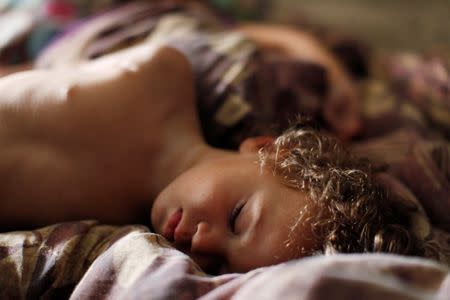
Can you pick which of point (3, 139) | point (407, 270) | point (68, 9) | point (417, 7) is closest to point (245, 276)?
point (407, 270)

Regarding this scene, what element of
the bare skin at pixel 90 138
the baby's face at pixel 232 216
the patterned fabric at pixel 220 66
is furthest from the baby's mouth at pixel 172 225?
the patterned fabric at pixel 220 66

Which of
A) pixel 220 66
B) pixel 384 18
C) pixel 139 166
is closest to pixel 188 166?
pixel 139 166

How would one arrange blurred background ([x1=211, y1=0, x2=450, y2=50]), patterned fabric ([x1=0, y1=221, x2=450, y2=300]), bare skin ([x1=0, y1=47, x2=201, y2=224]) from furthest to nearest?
blurred background ([x1=211, y1=0, x2=450, y2=50]) < bare skin ([x1=0, y1=47, x2=201, y2=224]) < patterned fabric ([x1=0, y1=221, x2=450, y2=300])

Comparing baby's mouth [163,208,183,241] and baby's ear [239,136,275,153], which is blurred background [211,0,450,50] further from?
baby's mouth [163,208,183,241]

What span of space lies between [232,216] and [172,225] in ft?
0.30

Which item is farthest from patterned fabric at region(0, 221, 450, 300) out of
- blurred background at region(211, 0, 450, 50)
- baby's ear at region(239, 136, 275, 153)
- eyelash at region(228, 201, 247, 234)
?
blurred background at region(211, 0, 450, 50)

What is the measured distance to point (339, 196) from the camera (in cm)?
73

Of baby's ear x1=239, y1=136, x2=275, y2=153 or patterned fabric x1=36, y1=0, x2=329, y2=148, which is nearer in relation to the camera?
baby's ear x1=239, y1=136, x2=275, y2=153

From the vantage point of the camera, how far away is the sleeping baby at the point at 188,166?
0.70 metres

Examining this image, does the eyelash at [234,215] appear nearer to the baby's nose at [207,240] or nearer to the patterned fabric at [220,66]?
the baby's nose at [207,240]

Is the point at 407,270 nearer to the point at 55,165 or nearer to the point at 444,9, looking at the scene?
the point at 55,165

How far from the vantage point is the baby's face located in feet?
2.23

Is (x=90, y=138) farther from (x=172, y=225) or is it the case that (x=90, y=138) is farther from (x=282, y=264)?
(x=282, y=264)

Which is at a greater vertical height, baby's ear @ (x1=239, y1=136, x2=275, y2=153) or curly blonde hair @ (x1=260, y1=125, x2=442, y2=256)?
baby's ear @ (x1=239, y1=136, x2=275, y2=153)
